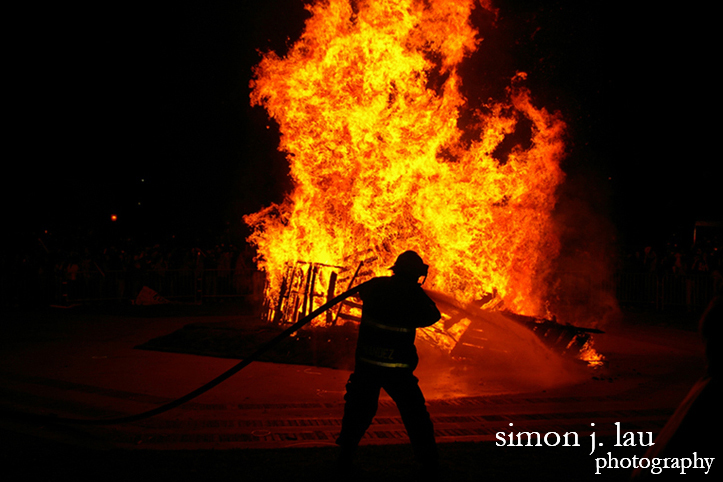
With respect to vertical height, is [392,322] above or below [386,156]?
below

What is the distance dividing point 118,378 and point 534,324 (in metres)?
6.12

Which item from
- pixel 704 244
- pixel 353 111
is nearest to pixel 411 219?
pixel 353 111

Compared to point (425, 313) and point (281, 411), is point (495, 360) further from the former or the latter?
point (425, 313)

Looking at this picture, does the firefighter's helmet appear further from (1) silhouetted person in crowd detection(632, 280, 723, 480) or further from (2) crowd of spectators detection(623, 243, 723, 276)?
(2) crowd of spectators detection(623, 243, 723, 276)

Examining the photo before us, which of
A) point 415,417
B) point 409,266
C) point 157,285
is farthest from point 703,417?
point 157,285

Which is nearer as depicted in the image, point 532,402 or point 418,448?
point 418,448

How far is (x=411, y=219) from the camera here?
33.2 feet

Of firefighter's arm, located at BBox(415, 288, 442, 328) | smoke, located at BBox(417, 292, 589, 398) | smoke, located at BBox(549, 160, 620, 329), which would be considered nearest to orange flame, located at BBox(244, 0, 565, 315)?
smoke, located at BBox(417, 292, 589, 398)

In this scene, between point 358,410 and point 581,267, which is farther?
point 581,267

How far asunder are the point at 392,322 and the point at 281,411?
256 centimetres

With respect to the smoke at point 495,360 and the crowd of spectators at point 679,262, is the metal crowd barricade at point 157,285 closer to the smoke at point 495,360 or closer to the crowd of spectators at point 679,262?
the smoke at point 495,360

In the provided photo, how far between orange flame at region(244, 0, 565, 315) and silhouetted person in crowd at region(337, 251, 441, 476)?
5575mm

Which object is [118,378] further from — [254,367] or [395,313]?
[395,313]

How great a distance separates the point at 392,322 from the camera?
4344 millimetres
